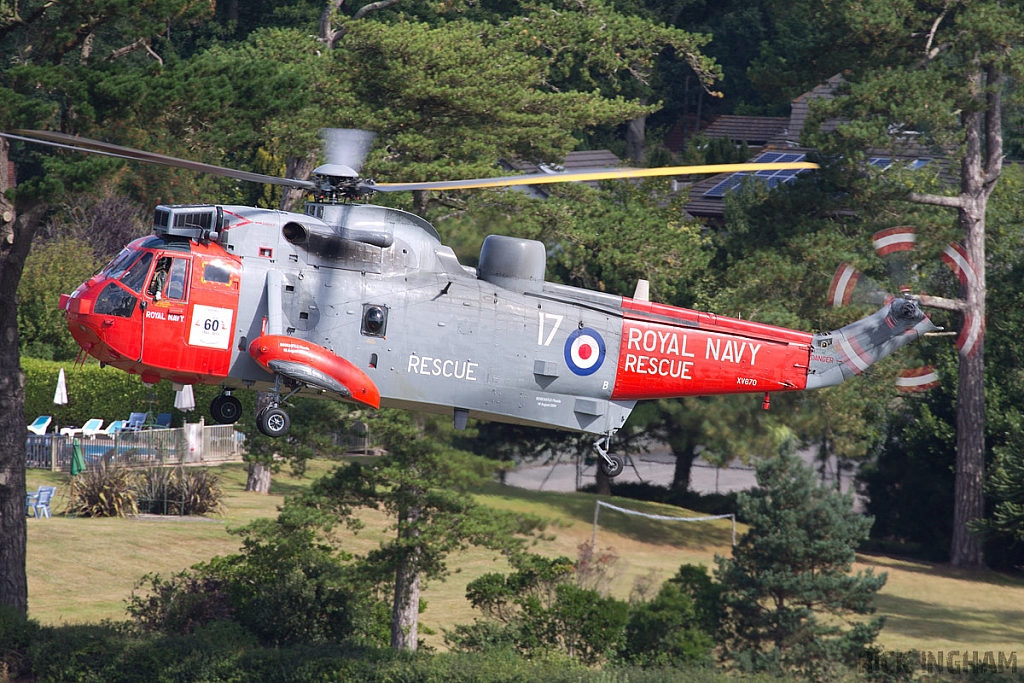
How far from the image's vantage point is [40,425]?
3625cm

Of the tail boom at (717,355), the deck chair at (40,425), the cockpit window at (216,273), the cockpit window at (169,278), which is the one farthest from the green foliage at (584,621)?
the deck chair at (40,425)

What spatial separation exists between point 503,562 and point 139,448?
37.0 feet

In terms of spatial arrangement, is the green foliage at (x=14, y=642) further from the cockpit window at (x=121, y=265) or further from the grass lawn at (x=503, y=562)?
the cockpit window at (x=121, y=265)

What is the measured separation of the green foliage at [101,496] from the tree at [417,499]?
378 inches

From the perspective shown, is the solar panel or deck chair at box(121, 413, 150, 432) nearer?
deck chair at box(121, 413, 150, 432)

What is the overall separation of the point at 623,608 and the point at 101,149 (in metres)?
14.8

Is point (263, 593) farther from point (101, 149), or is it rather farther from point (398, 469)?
point (101, 149)

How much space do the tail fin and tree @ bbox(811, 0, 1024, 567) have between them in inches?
533

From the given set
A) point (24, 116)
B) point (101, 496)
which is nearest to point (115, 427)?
point (101, 496)

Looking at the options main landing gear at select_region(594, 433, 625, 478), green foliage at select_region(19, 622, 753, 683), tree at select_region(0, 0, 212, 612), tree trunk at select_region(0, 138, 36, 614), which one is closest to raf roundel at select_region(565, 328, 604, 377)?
main landing gear at select_region(594, 433, 625, 478)

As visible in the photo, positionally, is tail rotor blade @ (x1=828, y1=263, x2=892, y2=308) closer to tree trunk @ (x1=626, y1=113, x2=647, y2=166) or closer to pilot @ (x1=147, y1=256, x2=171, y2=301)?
pilot @ (x1=147, y1=256, x2=171, y2=301)

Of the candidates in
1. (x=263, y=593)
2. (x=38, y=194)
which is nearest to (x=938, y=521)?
(x=263, y=593)

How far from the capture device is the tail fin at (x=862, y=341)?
52.5 ft

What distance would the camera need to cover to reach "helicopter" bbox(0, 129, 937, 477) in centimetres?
1348
